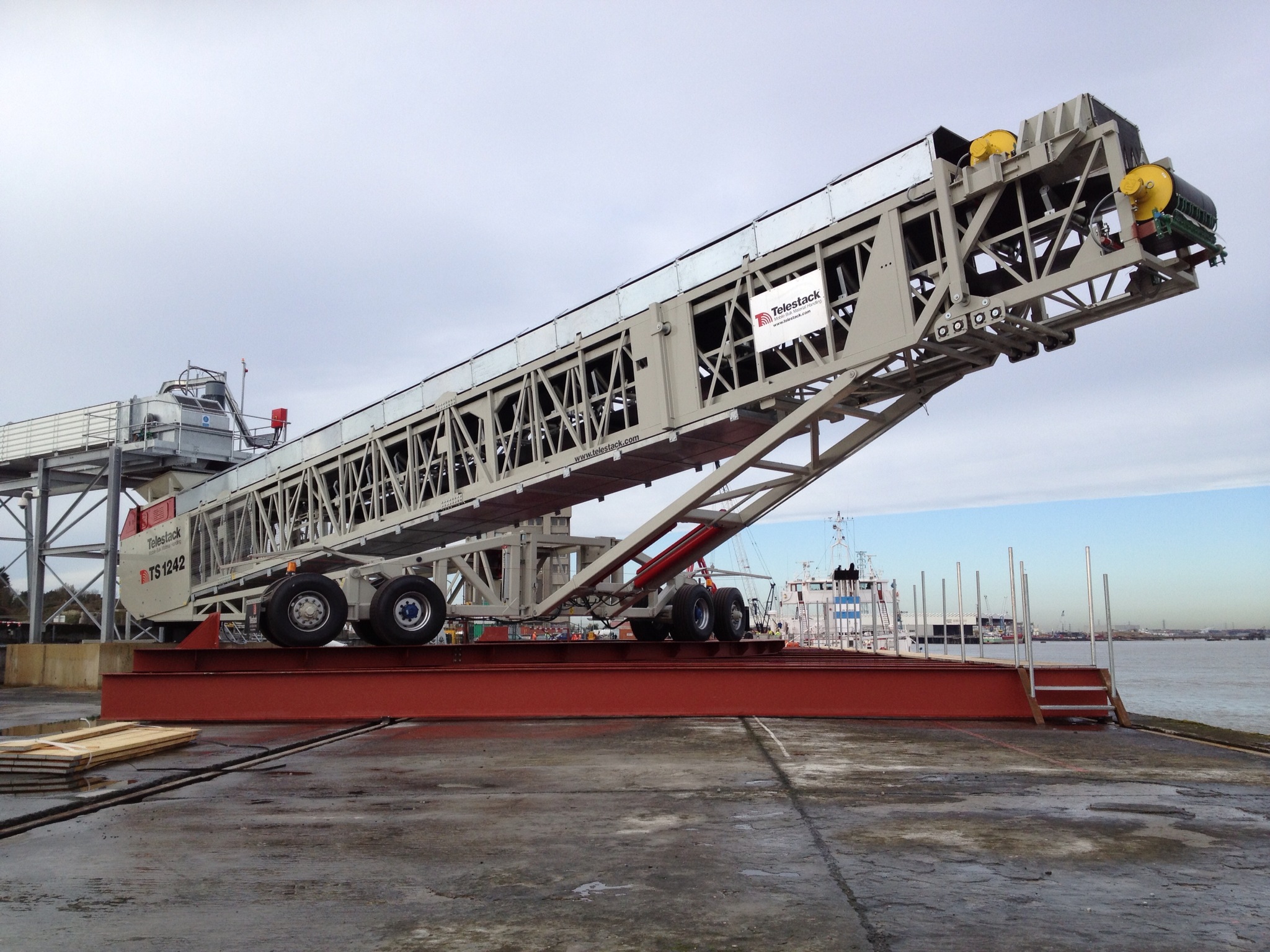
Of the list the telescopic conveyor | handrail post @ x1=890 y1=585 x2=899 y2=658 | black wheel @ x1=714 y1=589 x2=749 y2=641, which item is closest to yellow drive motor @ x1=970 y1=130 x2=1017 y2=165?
the telescopic conveyor

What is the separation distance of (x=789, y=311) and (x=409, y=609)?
7142 millimetres

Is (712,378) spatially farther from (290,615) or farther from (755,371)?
(290,615)

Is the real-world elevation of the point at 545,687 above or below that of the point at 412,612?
below

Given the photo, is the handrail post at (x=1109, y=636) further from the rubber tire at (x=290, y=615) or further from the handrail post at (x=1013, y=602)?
the rubber tire at (x=290, y=615)

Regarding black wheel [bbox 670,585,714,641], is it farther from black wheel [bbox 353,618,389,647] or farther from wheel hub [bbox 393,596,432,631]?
black wheel [bbox 353,618,389,647]

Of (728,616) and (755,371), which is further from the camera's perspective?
(728,616)

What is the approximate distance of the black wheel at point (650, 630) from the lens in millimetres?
16781

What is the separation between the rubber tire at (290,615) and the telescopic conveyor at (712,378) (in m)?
0.05

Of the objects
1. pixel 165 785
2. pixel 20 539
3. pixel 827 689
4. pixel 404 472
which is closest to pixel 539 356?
pixel 404 472

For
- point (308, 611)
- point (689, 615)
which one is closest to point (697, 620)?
point (689, 615)

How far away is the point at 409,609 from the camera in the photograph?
1434 centimetres

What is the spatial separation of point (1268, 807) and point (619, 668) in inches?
296

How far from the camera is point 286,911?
4.13 metres

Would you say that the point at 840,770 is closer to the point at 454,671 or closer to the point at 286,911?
the point at 286,911
